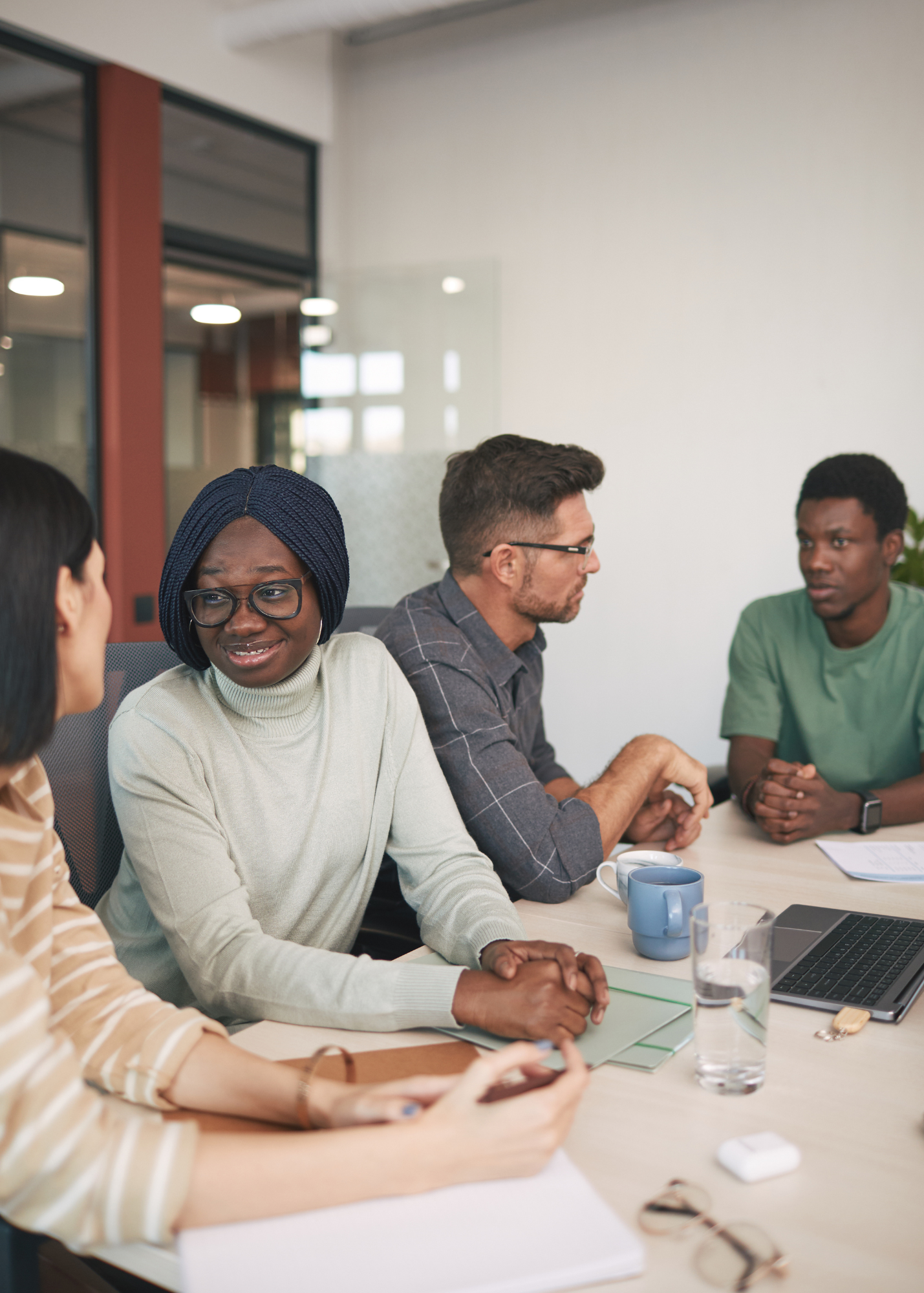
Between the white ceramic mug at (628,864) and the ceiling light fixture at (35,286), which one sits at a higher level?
the ceiling light fixture at (35,286)

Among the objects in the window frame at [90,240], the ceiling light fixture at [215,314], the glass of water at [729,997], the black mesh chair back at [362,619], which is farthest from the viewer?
the ceiling light fixture at [215,314]

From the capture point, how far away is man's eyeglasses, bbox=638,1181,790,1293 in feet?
2.42

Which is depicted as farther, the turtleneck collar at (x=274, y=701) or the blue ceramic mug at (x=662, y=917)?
the turtleneck collar at (x=274, y=701)

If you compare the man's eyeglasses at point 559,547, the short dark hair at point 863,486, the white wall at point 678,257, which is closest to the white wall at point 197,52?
the white wall at point 678,257

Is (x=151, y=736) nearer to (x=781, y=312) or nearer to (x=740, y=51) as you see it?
(x=781, y=312)

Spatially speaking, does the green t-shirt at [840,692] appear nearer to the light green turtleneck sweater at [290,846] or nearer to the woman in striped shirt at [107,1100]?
the light green turtleneck sweater at [290,846]

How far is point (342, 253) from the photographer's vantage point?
4.80 meters

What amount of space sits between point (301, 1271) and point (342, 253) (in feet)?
15.1

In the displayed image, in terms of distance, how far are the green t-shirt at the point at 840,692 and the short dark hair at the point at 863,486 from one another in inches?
6.7

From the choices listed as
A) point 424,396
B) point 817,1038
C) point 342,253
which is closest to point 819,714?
point 817,1038

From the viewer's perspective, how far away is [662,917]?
1.29 metres

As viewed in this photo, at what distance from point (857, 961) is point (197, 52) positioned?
12.8 ft

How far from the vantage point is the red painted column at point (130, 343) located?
372 centimetres

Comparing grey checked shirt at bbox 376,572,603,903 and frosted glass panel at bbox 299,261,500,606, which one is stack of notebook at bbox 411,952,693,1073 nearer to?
grey checked shirt at bbox 376,572,603,903
